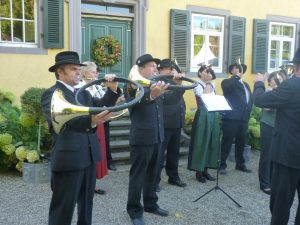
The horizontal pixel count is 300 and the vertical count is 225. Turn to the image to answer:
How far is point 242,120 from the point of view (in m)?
6.51

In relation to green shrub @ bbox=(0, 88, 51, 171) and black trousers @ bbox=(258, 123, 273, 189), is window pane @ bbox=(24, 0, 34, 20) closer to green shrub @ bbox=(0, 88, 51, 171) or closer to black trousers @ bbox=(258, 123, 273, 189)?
green shrub @ bbox=(0, 88, 51, 171)

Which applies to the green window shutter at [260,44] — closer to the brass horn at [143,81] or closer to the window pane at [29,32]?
the window pane at [29,32]

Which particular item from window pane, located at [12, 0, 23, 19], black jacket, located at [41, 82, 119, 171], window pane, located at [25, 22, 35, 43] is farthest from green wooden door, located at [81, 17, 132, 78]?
black jacket, located at [41, 82, 119, 171]

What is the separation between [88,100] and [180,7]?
639 centimetres

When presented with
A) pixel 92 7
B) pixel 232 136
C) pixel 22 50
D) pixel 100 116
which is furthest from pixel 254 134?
pixel 100 116

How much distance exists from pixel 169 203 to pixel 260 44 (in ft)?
22.8

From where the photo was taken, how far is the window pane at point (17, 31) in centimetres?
753

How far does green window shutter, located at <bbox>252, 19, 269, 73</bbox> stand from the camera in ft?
34.0

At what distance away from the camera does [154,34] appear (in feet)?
29.0

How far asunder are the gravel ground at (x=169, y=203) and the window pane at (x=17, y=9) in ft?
11.1

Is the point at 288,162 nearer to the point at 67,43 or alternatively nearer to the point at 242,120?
the point at 242,120

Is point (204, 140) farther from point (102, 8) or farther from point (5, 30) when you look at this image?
point (5, 30)

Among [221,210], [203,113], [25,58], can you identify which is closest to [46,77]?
[25,58]

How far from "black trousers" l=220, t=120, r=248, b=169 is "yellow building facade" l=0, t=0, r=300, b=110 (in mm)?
2828
